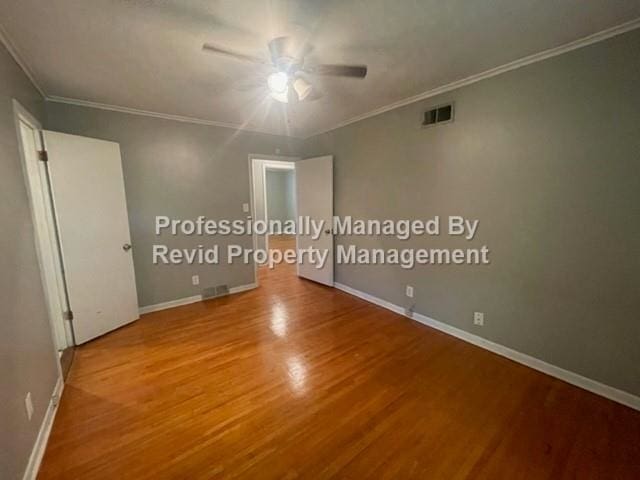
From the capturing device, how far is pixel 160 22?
61.0 inches

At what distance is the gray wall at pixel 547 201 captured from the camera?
172 cm

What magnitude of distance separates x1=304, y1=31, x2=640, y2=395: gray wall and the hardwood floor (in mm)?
378

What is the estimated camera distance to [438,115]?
8.57 feet

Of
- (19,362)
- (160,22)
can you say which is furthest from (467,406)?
(160,22)

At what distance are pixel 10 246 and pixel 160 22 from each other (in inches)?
59.4

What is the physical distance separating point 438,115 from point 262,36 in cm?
179

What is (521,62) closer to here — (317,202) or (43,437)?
(317,202)

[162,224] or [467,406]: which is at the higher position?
[162,224]

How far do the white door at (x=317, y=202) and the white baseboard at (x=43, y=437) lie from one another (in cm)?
309

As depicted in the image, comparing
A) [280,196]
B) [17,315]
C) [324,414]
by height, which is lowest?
[324,414]

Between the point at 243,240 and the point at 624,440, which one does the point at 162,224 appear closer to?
the point at 243,240

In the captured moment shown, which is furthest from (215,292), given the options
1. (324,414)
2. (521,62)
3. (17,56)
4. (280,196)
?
(280,196)

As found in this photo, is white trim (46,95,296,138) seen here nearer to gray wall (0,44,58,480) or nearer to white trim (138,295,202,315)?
gray wall (0,44,58,480)

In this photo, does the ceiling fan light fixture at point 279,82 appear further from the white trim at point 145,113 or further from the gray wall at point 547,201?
the white trim at point 145,113
